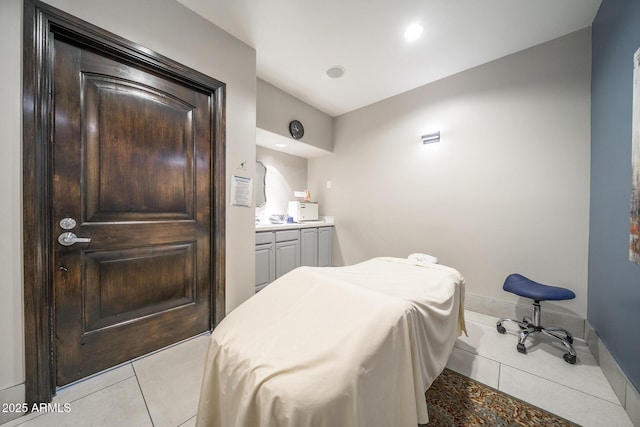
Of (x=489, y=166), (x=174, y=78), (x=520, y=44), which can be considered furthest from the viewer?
(x=489, y=166)

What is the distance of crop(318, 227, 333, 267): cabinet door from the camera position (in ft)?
11.7

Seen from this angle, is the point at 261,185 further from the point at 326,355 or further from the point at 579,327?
the point at 579,327

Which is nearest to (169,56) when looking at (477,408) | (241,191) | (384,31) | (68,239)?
(241,191)

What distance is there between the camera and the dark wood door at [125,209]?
1.39 meters

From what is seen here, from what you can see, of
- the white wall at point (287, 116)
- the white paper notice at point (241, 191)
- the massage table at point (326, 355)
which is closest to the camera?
the massage table at point (326, 355)

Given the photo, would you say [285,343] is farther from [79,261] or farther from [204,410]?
[79,261]

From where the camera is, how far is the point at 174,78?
1.81 m

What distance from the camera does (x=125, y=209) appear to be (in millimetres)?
1608

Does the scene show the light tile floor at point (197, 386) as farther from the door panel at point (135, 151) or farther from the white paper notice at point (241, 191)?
the white paper notice at point (241, 191)

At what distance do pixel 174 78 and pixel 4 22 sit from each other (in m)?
0.80

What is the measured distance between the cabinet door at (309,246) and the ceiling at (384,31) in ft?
6.64

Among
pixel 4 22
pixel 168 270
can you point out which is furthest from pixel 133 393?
pixel 4 22

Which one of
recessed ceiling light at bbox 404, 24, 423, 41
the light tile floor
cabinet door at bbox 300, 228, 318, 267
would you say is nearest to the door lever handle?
the light tile floor

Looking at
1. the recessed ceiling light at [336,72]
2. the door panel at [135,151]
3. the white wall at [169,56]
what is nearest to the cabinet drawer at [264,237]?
the white wall at [169,56]
